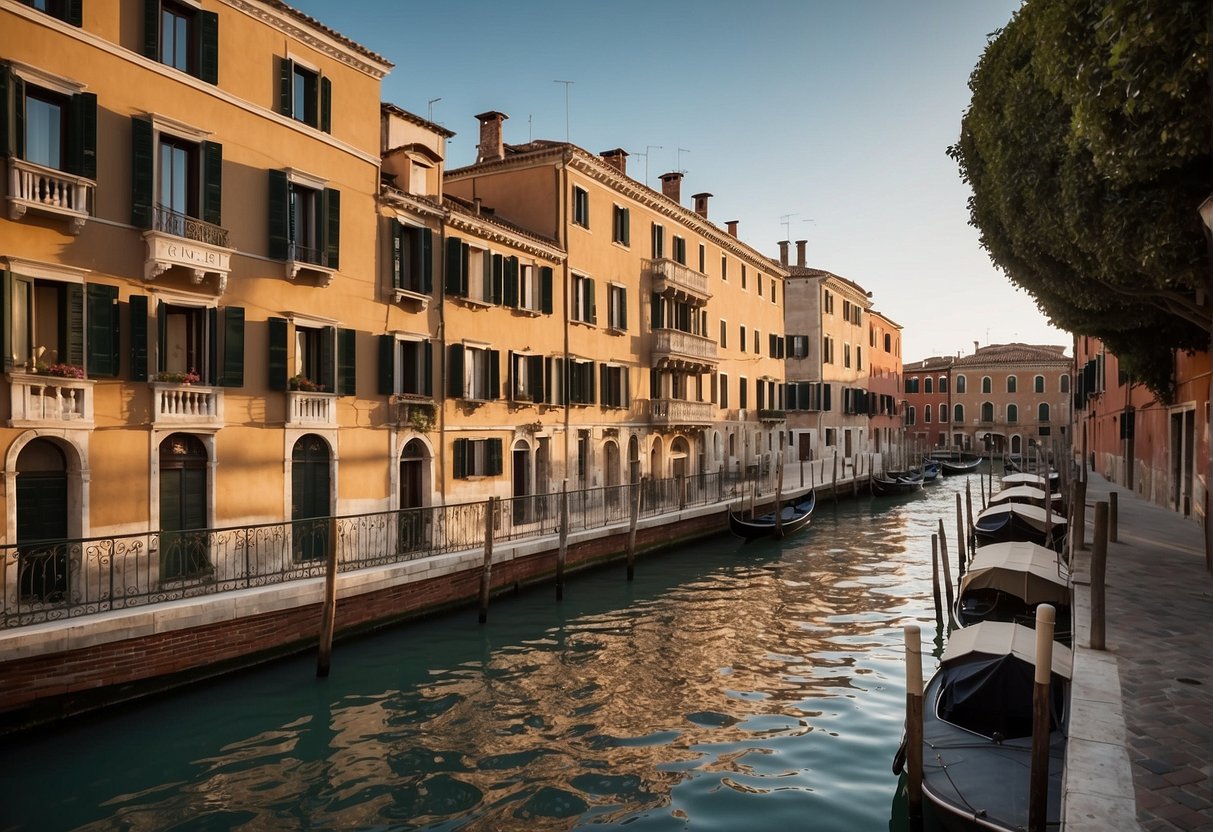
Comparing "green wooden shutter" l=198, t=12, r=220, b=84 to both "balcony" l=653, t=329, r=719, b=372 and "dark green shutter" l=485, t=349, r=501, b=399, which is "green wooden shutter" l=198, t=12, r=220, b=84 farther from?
"balcony" l=653, t=329, r=719, b=372

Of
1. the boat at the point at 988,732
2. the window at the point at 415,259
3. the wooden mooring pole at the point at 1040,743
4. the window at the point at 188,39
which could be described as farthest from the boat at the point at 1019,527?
the window at the point at 188,39

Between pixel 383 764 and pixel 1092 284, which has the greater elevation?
pixel 1092 284

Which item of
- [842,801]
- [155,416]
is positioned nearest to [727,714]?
[842,801]

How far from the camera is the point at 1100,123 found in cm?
827

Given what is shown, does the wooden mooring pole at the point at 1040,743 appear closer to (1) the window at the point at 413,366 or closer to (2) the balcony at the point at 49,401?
(2) the balcony at the point at 49,401

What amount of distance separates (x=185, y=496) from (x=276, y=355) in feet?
9.21

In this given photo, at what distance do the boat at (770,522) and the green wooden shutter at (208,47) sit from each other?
1721 cm

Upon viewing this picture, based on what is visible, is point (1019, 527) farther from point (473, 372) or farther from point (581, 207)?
point (581, 207)

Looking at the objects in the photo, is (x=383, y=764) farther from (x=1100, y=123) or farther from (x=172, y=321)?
(x=1100, y=123)

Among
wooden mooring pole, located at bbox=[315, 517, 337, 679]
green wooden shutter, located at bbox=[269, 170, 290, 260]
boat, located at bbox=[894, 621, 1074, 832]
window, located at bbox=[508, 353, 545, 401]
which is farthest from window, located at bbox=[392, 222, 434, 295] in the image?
Result: boat, located at bbox=[894, 621, 1074, 832]

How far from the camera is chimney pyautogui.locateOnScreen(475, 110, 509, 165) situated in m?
23.3

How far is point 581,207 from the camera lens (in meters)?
23.0

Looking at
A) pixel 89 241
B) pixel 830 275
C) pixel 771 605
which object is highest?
pixel 830 275

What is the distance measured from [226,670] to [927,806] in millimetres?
8637
